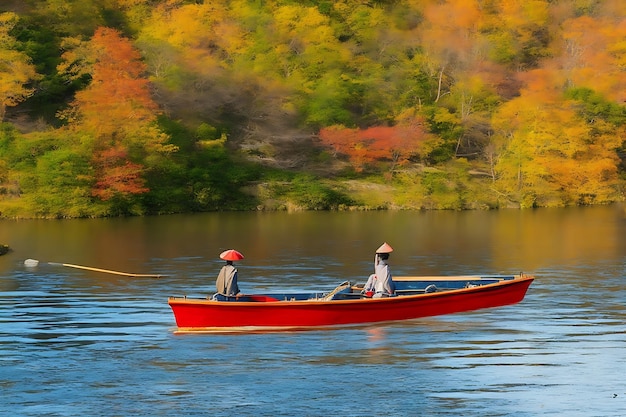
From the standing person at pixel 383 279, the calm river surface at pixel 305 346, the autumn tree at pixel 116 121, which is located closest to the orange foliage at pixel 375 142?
the autumn tree at pixel 116 121

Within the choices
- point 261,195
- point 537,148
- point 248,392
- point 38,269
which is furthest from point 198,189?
point 248,392

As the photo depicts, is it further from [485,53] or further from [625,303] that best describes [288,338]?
[485,53]

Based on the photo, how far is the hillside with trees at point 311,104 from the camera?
267ft

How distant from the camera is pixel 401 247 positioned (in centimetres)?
5453

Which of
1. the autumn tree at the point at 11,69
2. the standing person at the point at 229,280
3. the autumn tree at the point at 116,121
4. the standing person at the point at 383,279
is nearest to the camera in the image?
the standing person at the point at 229,280

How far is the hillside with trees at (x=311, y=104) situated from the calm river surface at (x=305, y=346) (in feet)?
93.4

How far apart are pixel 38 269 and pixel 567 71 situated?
6136 centimetres

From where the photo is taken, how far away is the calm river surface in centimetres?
2208

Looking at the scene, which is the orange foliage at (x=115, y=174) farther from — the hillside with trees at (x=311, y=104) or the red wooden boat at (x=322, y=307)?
the red wooden boat at (x=322, y=307)

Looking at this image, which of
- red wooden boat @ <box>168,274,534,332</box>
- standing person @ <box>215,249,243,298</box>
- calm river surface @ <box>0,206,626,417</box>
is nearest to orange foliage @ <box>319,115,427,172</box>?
calm river surface @ <box>0,206,626,417</box>

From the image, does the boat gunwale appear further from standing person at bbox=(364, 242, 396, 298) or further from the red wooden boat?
standing person at bbox=(364, 242, 396, 298)

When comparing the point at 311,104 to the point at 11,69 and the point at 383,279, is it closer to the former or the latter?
the point at 11,69

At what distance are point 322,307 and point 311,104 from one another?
6423 cm

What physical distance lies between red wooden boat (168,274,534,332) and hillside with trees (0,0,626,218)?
47.4 meters
